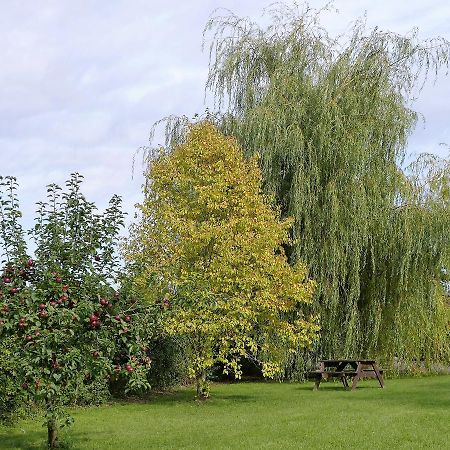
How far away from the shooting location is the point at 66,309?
7848 millimetres

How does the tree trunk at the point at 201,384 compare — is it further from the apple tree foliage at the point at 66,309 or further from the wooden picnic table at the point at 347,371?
the apple tree foliage at the point at 66,309

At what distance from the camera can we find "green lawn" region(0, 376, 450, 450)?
32.8 feet

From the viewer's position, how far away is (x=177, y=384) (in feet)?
67.7

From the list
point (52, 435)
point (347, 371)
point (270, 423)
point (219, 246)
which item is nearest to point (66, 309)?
point (52, 435)

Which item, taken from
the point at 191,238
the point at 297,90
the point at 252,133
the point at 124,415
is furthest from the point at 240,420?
the point at 297,90

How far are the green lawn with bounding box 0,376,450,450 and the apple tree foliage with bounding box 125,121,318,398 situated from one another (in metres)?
1.38

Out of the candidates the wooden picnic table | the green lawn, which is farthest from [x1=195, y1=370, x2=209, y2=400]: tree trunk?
the wooden picnic table

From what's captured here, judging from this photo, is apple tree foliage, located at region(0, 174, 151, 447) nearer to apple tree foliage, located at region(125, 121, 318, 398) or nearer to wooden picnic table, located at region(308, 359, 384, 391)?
apple tree foliage, located at region(125, 121, 318, 398)

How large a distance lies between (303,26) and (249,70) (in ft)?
7.22

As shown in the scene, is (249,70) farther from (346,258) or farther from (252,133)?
(346,258)

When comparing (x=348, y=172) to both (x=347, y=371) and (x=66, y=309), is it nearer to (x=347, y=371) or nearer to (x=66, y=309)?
(x=347, y=371)

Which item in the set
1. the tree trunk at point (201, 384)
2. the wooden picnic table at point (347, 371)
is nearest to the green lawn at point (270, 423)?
the tree trunk at point (201, 384)

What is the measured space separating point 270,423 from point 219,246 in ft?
17.1

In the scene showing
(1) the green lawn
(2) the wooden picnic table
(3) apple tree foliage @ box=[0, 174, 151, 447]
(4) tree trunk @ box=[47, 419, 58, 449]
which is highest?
(3) apple tree foliage @ box=[0, 174, 151, 447]
